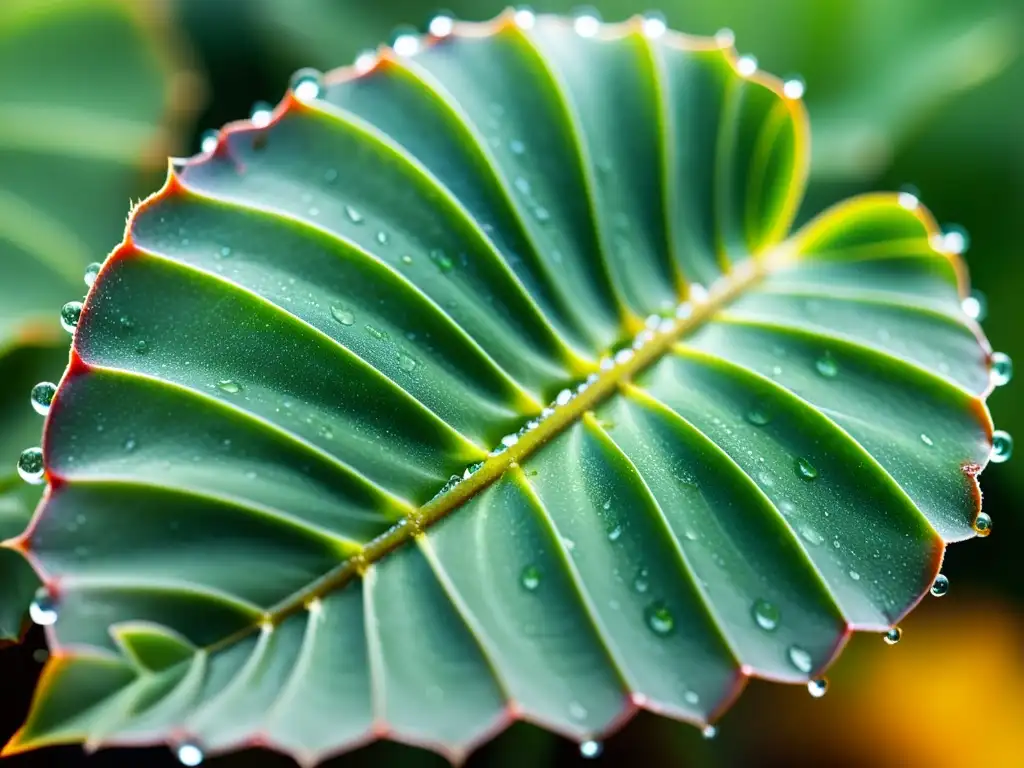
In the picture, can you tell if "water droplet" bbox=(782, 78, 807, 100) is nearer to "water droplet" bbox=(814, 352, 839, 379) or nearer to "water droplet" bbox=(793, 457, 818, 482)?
"water droplet" bbox=(814, 352, 839, 379)

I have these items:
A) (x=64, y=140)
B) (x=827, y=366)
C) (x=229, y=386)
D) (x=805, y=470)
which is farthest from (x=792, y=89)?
(x=64, y=140)

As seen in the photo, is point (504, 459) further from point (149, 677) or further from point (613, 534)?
point (149, 677)

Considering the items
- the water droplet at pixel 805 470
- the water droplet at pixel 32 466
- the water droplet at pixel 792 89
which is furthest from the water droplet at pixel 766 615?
the water droplet at pixel 792 89

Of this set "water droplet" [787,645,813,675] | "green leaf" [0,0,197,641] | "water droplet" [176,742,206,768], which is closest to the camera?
"water droplet" [176,742,206,768]

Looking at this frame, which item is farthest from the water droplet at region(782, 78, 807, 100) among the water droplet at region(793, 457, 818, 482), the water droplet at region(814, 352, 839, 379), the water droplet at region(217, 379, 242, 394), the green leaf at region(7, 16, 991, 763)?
the water droplet at region(217, 379, 242, 394)

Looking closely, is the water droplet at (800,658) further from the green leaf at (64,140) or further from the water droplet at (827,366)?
the green leaf at (64,140)

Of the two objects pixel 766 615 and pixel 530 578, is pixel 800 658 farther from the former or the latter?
pixel 530 578

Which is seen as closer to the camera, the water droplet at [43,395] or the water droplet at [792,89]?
the water droplet at [43,395]
